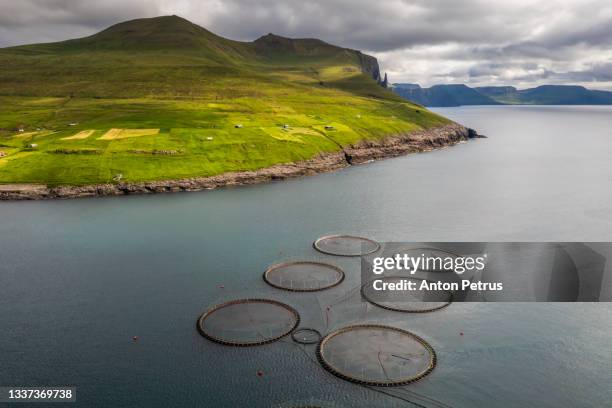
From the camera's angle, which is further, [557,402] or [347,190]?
[347,190]

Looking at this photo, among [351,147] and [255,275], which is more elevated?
[351,147]

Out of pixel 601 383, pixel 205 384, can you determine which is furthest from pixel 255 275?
pixel 601 383

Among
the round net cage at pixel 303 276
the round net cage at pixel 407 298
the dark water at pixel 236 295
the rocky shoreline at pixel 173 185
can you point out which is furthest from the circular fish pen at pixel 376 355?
the rocky shoreline at pixel 173 185

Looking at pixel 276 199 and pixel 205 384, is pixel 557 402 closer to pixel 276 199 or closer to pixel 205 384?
pixel 205 384

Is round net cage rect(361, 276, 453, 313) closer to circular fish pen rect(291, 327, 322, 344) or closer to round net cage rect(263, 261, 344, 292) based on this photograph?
round net cage rect(263, 261, 344, 292)

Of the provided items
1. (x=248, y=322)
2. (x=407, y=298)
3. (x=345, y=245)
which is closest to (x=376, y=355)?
(x=407, y=298)

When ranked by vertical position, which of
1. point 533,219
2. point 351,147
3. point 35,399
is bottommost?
point 35,399

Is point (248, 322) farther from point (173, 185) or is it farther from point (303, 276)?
point (173, 185)
